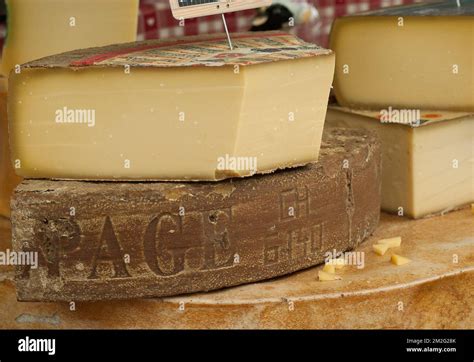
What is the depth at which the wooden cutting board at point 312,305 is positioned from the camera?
216 centimetres

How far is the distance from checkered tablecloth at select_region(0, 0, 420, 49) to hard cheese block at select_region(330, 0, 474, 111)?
2.21 ft

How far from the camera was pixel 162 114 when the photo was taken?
2.19 metres

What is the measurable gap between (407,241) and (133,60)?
776 mm

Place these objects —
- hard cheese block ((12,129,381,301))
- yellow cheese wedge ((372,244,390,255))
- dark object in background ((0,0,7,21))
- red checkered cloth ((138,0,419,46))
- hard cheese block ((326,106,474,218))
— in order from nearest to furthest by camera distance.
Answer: hard cheese block ((12,129,381,301)) → yellow cheese wedge ((372,244,390,255)) → hard cheese block ((326,106,474,218)) → dark object in background ((0,0,7,21)) → red checkered cloth ((138,0,419,46))

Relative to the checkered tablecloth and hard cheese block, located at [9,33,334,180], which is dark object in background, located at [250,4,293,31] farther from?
hard cheese block, located at [9,33,334,180]

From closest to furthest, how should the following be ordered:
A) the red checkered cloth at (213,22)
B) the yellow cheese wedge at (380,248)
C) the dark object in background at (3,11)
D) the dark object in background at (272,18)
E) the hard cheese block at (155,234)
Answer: the hard cheese block at (155,234)
the yellow cheese wedge at (380,248)
the dark object in background at (3,11)
the dark object in background at (272,18)
the red checkered cloth at (213,22)

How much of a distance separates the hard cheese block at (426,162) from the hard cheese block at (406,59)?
5 centimetres

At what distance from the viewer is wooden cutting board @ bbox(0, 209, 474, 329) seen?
2.16 meters

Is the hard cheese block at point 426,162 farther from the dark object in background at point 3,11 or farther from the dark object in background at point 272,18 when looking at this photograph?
the dark object in background at point 3,11

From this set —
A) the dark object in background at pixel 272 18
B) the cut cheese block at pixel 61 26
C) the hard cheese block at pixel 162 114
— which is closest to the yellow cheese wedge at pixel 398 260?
the hard cheese block at pixel 162 114

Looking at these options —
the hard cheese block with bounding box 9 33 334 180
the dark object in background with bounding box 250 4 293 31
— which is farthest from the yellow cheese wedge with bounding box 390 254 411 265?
the dark object in background with bounding box 250 4 293 31

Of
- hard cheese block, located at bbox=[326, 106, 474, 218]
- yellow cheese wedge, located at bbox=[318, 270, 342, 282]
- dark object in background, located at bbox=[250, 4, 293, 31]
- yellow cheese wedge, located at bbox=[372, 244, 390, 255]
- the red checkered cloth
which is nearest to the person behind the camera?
yellow cheese wedge, located at bbox=[318, 270, 342, 282]
